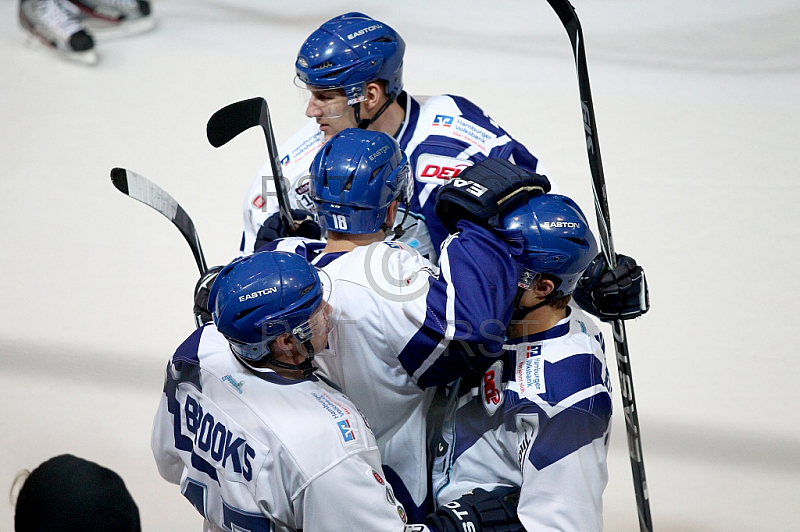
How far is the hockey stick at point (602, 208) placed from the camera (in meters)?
1.95

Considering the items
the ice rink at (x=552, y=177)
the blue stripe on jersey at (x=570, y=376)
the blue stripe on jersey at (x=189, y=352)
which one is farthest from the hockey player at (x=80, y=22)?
the blue stripe on jersey at (x=570, y=376)

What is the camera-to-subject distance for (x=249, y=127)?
2.33 m

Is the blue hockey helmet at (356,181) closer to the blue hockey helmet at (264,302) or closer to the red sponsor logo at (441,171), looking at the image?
the blue hockey helmet at (264,302)

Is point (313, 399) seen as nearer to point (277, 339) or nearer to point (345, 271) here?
point (277, 339)

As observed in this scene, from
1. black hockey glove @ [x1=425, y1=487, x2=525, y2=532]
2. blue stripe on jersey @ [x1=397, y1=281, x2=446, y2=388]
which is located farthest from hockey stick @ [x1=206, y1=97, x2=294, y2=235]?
black hockey glove @ [x1=425, y1=487, x2=525, y2=532]

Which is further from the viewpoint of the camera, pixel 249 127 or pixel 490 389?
pixel 249 127

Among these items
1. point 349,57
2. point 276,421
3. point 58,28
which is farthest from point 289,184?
point 58,28

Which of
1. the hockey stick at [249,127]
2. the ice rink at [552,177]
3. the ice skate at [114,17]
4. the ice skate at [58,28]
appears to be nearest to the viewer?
the hockey stick at [249,127]

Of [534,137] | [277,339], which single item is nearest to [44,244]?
[534,137]

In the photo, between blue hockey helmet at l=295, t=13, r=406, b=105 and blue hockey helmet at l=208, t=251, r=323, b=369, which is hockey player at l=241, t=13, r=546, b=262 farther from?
blue hockey helmet at l=208, t=251, r=323, b=369

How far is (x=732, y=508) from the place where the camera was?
8.29 ft

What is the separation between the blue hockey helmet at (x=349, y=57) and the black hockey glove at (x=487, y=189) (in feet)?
1.71

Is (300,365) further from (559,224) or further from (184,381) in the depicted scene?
(559,224)

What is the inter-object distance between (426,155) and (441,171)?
7cm
